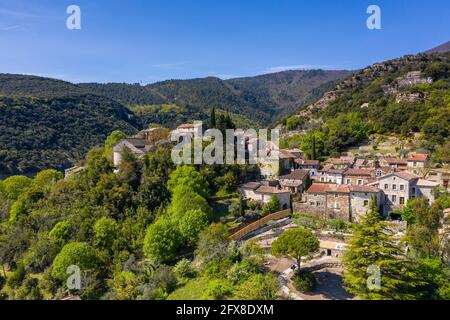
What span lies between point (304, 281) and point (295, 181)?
19.2 meters

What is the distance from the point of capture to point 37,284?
33250mm

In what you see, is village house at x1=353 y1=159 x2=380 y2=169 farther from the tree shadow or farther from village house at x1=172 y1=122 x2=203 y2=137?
the tree shadow

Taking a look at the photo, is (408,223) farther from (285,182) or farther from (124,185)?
(124,185)

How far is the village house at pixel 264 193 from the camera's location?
40.1 m

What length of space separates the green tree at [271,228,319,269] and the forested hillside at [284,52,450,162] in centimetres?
3147

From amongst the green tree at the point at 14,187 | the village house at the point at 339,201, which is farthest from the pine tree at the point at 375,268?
the green tree at the point at 14,187

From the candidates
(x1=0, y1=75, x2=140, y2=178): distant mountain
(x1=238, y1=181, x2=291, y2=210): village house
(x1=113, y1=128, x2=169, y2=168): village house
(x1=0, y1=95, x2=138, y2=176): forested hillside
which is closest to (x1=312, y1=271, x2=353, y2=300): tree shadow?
(x1=238, y1=181, x2=291, y2=210): village house

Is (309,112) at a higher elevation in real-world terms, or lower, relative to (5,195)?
higher

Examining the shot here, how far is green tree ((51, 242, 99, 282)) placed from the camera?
3136 centimetres

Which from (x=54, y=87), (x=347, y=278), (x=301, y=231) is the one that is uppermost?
(x=54, y=87)

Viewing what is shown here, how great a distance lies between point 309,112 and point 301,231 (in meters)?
81.5

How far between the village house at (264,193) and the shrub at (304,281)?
47.3ft

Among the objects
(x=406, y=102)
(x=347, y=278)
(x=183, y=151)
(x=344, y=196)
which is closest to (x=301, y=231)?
(x=347, y=278)

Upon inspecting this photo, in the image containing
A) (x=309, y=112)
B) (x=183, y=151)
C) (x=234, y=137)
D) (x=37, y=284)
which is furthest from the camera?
(x=309, y=112)
